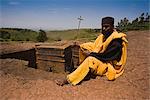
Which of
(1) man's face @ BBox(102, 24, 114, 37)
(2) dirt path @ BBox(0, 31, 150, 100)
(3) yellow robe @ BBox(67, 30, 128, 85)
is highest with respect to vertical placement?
(1) man's face @ BBox(102, 24, 114, 37)

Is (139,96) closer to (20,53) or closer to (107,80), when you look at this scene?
(107,80)

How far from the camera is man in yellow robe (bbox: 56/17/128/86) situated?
5438mm

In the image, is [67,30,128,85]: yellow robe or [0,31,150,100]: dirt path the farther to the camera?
[67,30,128,85]: yellow robe

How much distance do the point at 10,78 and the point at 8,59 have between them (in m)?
2.63

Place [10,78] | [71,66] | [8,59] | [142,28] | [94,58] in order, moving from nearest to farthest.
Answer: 1. [94,58]
2. [10,78]
3. [71,66]
4. [8,59]
5. [142,28]

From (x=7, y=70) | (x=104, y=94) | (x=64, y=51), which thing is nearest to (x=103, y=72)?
(x=104, y=94)

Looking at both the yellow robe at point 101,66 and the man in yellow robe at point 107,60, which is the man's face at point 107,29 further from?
the yellow robe at point 101,66

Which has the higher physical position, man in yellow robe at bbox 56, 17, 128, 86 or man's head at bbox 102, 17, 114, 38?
man's head at bbox 102, 17, 114, 38

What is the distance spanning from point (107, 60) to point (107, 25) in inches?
31.5

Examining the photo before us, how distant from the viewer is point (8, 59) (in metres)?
8.45

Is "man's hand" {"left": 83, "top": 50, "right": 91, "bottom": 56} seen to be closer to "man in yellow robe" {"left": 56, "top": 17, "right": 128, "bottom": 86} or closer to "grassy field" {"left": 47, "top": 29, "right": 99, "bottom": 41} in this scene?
"man in yellow robe" {"left": 56, "top": 17, "right": 128, "bottom": 86}

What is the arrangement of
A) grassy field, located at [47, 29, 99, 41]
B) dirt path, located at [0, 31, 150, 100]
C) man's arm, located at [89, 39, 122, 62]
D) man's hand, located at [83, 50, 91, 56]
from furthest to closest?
1. grassy field, located at [47, 29, 99, 41]
2. man's hand, located at [83, 50, 91, 56]
3. man's arm, located at [89, 39, 122, 62]
4. dirt path, located at [0, 31, 150, 100]

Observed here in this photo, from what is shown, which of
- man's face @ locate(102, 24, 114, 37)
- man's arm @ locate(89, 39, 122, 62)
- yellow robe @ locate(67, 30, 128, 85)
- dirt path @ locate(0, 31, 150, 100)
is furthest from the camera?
man's face @ locate(102, 24, 114, 37)

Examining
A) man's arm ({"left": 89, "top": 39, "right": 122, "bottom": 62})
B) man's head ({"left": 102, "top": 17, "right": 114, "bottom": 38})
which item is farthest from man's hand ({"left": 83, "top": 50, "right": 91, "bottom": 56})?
man's head ({"left": 102, "top": 17, "right": 114, "bottom": 38})
